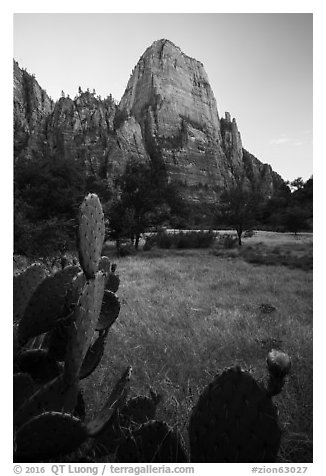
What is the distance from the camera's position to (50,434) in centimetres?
114

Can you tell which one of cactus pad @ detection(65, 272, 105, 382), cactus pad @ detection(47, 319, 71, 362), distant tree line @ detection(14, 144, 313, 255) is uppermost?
distant tree line @ detection(14, 144, 313, 255)

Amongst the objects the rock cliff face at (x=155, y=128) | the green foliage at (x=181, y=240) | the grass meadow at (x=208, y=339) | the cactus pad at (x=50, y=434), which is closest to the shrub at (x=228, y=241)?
the green foliage at (x=181, y=240)

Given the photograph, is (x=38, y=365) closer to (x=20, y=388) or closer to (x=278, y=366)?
(x=20, y=388)

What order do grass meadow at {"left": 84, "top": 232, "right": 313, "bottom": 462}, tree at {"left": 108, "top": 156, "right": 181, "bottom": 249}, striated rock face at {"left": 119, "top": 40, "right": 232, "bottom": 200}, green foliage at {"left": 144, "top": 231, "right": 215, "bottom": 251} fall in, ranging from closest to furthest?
grass meadow at {"left": 84, "top": 232, "right": 313, "bottom": 462} → striated rock face at {"left": 119, "top": 40, "right": 232, "bottom": 200} → tree at {"left": 108, "top": 156, "right": 181, "bottom": 249} → green foliage at {"left": 144, "top": 231, "right": 215, "bottom": 251}

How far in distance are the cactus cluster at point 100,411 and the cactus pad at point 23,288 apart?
0.60ft

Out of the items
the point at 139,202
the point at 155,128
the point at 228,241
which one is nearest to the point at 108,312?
the point at 228,241

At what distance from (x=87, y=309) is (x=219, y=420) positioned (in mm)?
715

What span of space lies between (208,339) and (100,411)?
9.63 ft

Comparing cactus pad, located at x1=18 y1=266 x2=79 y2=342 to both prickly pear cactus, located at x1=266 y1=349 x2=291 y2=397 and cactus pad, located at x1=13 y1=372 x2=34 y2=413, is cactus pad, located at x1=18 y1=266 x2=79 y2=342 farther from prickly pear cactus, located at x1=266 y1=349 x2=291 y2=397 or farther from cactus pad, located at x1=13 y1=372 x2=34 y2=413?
prickly pear cactus, located at x1=266 y1=349 x2=291 y2=397

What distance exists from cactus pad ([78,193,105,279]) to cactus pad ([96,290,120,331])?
762 millimetres

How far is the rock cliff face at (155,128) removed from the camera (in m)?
8.05

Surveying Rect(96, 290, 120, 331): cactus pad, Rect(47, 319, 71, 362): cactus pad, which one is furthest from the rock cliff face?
Rect(47, 319, 71, 362): cactus pad

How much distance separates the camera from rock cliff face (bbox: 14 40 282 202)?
317 inches
